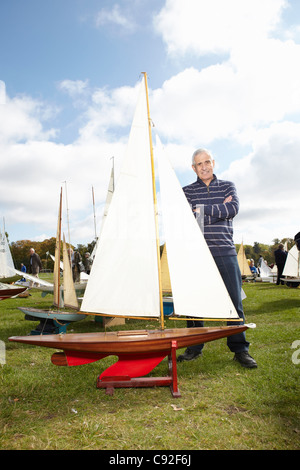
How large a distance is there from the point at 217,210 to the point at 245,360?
245 cm

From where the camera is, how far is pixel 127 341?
3.74 m

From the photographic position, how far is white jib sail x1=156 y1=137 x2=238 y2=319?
4.12 metres

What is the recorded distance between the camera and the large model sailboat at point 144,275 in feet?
13.0

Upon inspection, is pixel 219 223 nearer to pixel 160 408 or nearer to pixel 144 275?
pixel 144 275

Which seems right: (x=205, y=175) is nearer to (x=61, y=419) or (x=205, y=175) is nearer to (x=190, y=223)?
(x=190, y=223)

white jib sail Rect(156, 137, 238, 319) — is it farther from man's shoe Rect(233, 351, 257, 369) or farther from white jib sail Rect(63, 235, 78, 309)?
white jib sail Rect(63, 235, 78, 309)

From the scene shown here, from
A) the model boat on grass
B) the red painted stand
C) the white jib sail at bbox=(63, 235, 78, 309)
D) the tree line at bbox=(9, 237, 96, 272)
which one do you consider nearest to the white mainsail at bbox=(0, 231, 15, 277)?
the model boat on grass

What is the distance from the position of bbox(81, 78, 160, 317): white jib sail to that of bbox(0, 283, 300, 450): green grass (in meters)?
1.14

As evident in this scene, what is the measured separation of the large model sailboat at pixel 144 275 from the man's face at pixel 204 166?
0.92 metres

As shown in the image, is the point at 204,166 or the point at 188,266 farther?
the point at 204,166

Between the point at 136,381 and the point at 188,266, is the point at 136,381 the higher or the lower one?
the lower one

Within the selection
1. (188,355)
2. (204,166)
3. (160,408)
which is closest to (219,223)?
(204,166)

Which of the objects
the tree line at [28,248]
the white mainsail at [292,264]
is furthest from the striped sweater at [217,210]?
the tree line at [28,248]

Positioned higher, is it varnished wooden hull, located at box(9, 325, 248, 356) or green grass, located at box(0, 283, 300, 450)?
varnished wooden hull, located at box(9, 325, 248, 356)
